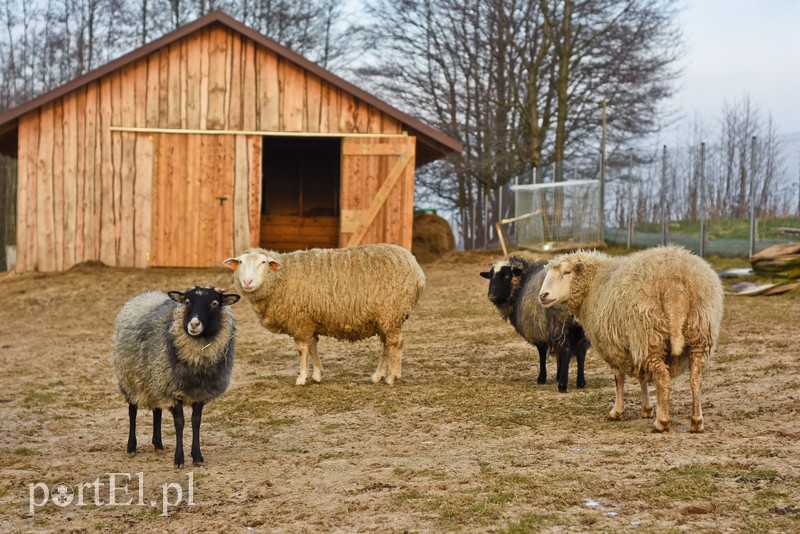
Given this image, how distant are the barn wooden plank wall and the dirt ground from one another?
25.6 feet

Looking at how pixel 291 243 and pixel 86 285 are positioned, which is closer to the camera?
pixel 86 285

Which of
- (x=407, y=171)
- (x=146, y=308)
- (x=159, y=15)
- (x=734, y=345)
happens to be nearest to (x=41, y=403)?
(x=146, y=308)

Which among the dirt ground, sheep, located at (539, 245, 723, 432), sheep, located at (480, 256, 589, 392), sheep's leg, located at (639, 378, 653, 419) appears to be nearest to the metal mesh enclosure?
the dirt ground

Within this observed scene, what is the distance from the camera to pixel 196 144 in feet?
67.8

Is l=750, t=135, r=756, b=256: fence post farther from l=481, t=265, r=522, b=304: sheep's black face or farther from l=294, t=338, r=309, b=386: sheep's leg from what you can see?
l=294, t=338, r=309, b=386: sheep's leg

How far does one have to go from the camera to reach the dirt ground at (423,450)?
550 centimetres

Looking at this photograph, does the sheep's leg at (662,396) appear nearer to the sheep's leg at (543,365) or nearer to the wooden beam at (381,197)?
the sheep's leg at (543,365)

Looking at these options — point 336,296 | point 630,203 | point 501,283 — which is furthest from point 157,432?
point 630,203

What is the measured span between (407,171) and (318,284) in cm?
1007

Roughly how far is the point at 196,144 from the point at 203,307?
45.6ft

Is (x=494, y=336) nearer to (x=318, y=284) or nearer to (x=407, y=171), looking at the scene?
(x=318, y=284)

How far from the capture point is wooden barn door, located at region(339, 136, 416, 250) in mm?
20516

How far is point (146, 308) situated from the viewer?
8.05m

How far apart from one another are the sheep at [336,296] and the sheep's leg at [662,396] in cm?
387
